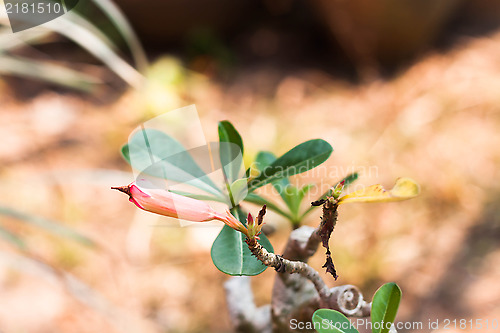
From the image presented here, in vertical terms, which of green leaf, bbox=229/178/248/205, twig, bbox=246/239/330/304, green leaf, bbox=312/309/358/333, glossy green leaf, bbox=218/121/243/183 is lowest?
green leaf, bbox=312/309/358/333

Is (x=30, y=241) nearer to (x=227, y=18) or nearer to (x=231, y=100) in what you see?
(x=231, y=100)

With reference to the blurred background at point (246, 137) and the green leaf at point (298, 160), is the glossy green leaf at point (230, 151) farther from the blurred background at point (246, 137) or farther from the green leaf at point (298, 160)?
the blurred background at point (246, 137)

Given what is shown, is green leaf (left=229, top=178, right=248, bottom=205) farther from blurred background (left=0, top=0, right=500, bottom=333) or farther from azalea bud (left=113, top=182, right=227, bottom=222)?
blurred background (left=0, top=0, right=500, bottom=333)

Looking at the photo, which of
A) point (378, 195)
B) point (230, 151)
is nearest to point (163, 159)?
point (230, 151)

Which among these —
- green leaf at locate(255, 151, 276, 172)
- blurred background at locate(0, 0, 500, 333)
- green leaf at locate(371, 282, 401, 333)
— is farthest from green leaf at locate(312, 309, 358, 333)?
blurred background at locate(0, 0, 500, 333)

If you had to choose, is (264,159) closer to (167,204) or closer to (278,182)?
A: (278,182)

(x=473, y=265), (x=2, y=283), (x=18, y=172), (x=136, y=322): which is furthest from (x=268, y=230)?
(x=18, y=172)
